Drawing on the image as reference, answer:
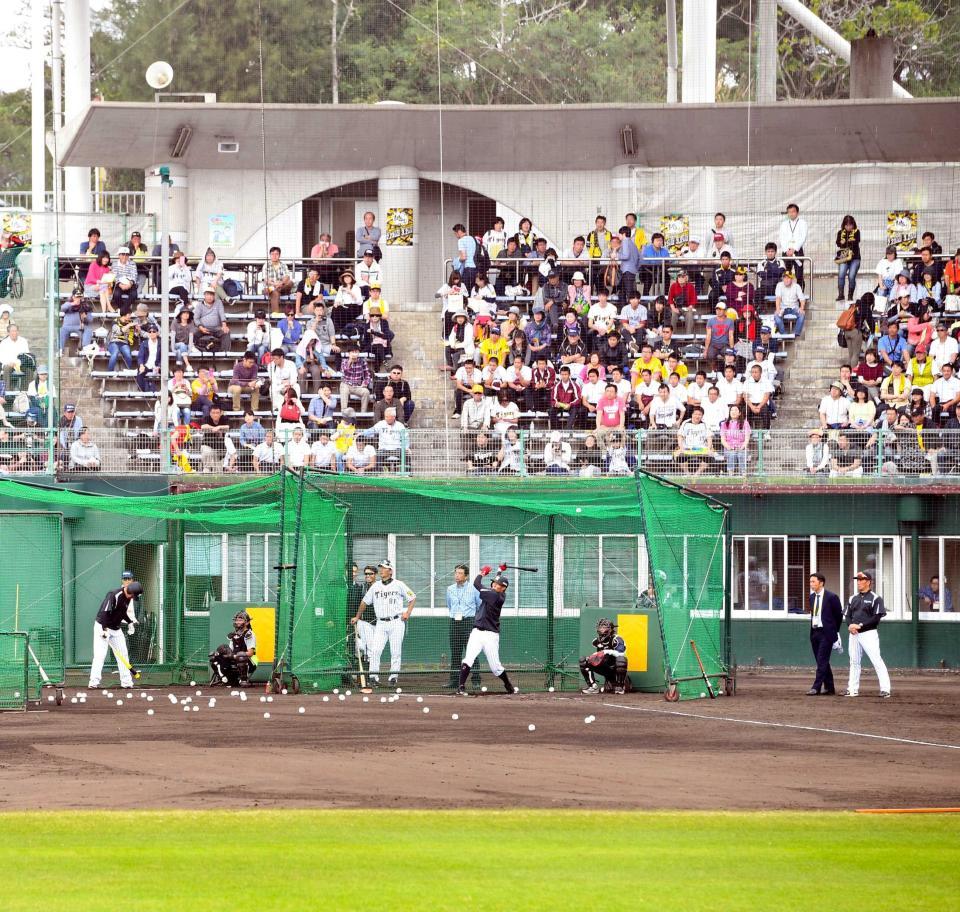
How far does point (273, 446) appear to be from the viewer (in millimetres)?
28562

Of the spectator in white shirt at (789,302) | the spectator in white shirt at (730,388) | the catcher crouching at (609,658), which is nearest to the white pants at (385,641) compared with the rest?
the catcher crouching at (609,658)

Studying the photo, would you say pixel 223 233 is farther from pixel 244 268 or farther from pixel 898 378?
pixel 898 378

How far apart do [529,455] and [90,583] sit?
7532 millimetres

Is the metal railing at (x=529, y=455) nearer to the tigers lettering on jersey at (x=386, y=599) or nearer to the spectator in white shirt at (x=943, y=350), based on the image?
the spectator in white shirt at (x=943, y=350)

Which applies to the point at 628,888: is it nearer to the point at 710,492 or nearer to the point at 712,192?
the point at 710,492

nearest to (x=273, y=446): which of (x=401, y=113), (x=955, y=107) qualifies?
(x=401, y=113)

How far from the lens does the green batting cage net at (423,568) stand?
22.6 m

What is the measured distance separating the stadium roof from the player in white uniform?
50.0ft

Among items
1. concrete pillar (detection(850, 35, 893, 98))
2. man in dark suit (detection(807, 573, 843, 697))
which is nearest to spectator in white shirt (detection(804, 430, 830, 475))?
man in dark suit (detection(807, 573, 843, 697))

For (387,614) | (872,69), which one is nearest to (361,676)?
(387,614)

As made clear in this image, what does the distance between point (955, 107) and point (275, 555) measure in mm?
18153

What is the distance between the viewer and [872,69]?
3847 centimetres

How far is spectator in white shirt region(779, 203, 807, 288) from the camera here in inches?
1348

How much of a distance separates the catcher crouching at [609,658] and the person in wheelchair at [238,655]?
15.2 feet
